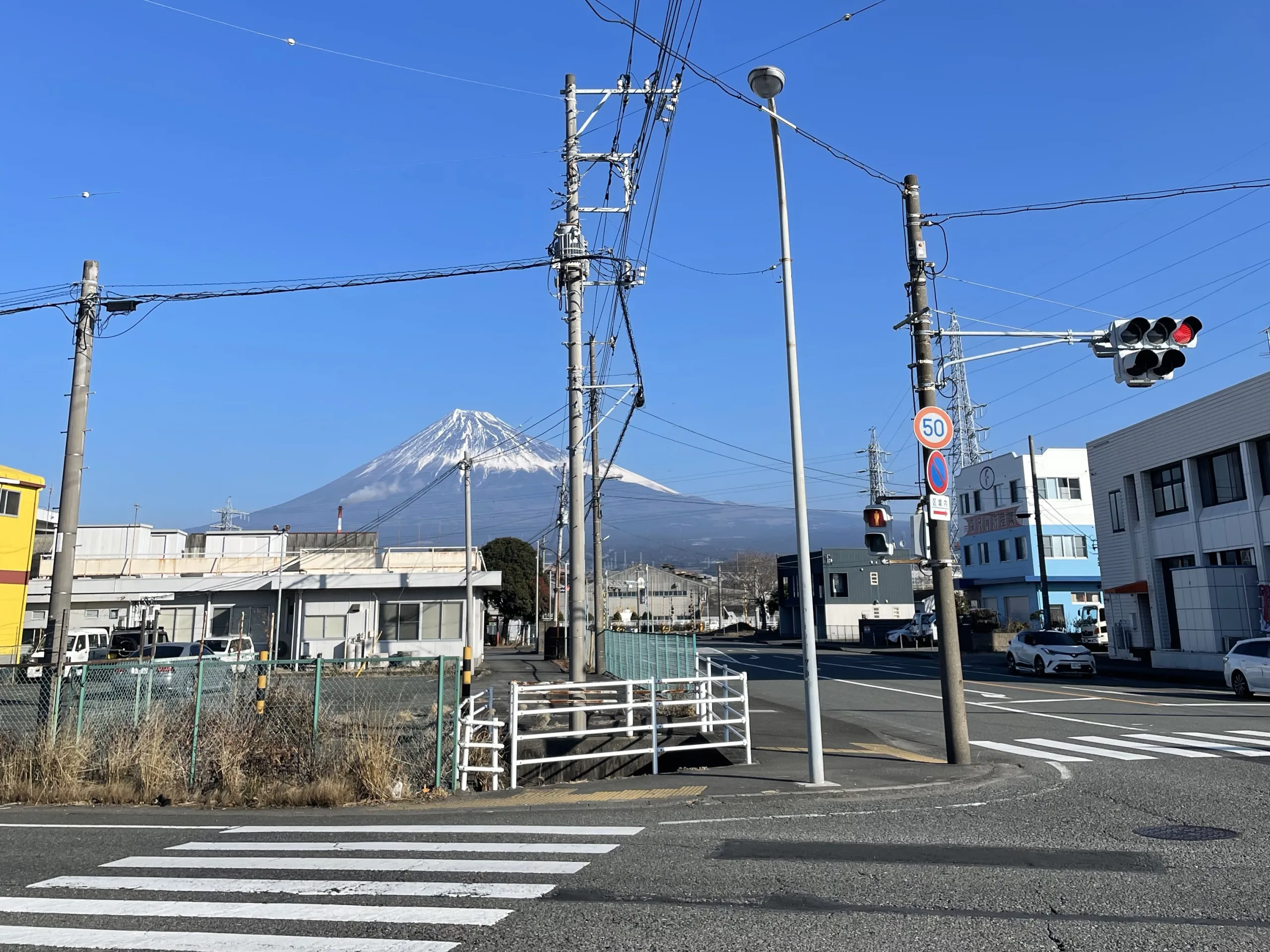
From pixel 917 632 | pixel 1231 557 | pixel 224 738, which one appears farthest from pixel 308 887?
pixel 917 632

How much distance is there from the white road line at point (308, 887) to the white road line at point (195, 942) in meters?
0.95

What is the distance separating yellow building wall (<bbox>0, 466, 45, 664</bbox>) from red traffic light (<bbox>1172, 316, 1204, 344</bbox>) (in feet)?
106

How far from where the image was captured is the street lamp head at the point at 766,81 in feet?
37.1

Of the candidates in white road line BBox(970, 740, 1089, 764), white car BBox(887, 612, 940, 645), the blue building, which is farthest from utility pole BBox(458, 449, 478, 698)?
the blue building

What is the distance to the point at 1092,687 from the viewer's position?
26.7 metres

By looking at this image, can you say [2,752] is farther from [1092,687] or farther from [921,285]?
[1092,687]

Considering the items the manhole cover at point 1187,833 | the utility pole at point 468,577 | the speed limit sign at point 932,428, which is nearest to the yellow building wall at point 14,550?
the utility pole at point 468,577

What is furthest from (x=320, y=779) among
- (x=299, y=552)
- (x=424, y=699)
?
(x=299, y=552)

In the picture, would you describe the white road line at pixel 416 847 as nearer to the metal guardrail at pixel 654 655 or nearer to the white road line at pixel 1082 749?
the white road line at pixel 1082 749

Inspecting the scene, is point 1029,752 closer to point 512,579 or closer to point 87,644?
point 87,644

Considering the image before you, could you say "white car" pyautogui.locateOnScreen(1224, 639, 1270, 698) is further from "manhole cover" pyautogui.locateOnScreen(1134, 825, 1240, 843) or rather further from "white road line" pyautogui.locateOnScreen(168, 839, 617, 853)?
"white road line" pyautogui.locateOnScreen(168, 839, 617, 853)

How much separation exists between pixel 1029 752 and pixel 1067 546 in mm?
46405

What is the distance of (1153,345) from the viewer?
12.3 m

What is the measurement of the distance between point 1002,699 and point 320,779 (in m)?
17.4
